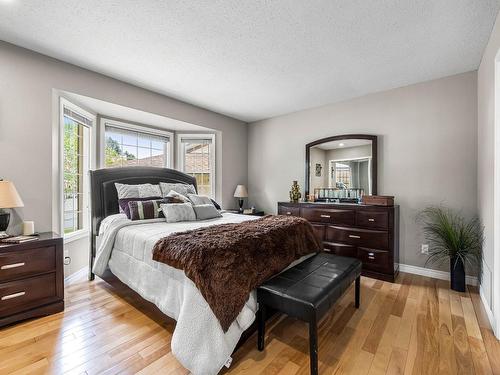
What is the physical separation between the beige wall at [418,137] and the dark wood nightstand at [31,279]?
378 cm

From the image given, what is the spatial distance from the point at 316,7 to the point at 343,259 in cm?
207

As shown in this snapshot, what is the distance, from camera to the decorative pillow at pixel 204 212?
9.97 feet

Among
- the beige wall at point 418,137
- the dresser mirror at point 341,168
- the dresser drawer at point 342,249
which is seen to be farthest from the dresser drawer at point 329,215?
the beige wall at point 418,137

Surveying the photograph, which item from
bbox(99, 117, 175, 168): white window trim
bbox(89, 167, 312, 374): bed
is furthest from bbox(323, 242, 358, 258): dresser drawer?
bbox(99, 117, 175, 168): white window trim

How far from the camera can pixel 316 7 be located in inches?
72.7

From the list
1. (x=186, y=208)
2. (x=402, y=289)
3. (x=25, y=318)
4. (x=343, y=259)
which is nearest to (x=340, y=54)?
(x=343, y=259)

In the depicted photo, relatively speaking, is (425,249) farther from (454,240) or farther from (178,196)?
(178,196)

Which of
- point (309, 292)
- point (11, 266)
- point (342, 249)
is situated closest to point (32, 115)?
point (11, 266)

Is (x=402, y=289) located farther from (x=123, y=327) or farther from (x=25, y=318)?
(x=25, y=318)

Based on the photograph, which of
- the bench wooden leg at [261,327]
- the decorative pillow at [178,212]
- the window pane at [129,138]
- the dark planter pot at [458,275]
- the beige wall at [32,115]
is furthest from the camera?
the window pane at [129,138]

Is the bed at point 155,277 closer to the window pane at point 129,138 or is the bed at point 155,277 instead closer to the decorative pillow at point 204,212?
the decorative pillow at point 204,212

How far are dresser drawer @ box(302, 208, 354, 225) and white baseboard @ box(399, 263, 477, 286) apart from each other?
93 cm

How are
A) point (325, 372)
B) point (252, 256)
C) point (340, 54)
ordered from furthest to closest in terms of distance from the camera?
point (340, 54)
point (252, 256)
point (325, 372)

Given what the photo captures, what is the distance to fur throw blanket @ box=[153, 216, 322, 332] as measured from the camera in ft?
5.02
